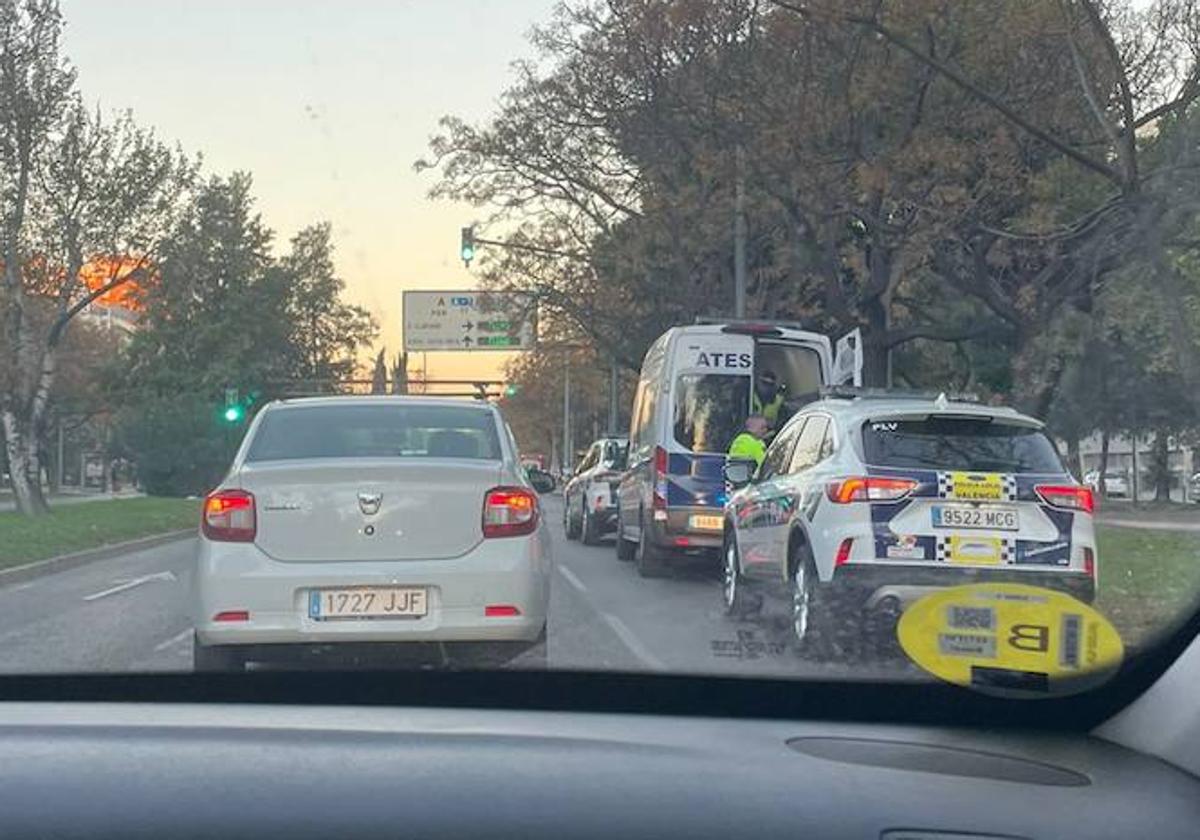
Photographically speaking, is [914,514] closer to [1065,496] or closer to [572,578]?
[1065,496]

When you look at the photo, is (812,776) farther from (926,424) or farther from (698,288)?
(698,288)

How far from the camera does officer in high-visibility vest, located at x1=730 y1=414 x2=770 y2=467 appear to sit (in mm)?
13848

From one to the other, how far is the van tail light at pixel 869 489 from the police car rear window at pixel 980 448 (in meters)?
0.13

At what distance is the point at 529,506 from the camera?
7371mm

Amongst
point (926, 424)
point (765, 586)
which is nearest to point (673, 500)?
point (765, 586)

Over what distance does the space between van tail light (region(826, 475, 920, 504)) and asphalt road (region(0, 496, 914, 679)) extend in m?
0.72

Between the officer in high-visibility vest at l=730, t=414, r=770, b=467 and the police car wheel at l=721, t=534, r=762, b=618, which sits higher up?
the officer in high-visibility vest at l=730, t=414, r=770, b=467

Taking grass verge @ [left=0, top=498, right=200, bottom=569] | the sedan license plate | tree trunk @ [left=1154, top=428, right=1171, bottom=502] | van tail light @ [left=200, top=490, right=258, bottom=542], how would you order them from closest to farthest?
the sedan license plate → van tail light @ [left=200, top=490, right=258, bottom=542] → tree trunk @ [left=1154, top=428, right=1171, bottom=502] → grass verge @ [left=0, top=498, right=200, bottom=569]

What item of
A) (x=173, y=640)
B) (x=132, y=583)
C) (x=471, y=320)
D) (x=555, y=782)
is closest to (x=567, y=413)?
(x=471, y=320)

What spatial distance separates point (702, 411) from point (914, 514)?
25.3 ft

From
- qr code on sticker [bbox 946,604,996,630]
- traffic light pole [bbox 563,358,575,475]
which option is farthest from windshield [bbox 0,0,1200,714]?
traffic light pole [bbox 563,358,575,475]

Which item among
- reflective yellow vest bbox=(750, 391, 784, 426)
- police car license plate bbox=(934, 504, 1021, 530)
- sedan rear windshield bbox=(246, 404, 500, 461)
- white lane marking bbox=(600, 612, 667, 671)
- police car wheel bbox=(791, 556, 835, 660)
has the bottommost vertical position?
white lane marking bbox=(600, 612, 667, 671)

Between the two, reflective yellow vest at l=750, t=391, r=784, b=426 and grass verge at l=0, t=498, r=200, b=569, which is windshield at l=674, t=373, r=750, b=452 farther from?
grass verge at l=0, t=498, r=200, b=569

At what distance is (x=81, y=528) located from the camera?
73.0ft
